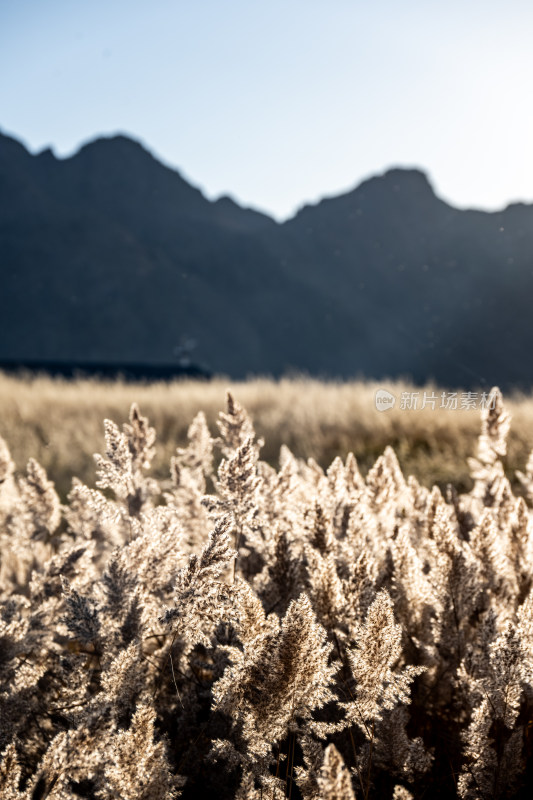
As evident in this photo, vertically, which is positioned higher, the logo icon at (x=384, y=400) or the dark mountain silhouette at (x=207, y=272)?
the dark mountain silhouette at (x=207, y=272)

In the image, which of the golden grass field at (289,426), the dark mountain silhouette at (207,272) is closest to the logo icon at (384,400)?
the golden grass field at (289,426)

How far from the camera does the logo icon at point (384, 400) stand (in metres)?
9.17

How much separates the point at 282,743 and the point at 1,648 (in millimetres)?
547

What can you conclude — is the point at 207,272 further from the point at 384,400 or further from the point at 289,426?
the point at 289,426

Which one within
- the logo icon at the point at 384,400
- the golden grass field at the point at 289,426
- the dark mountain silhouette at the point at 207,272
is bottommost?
the golden grass field at the point at 289,426

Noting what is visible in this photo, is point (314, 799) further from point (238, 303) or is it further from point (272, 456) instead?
point (238, 303)

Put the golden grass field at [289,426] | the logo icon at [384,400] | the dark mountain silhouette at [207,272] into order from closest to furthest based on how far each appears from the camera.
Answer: the golden grass field at [289,426]
the logo icon at [384,400]
the dark mountain silhouette at [207,272]

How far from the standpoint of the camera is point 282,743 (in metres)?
1.13

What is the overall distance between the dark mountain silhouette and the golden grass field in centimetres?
11732

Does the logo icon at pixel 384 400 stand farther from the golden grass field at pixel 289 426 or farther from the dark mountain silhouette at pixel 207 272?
the dark mountain silhouette at pixel 207 272

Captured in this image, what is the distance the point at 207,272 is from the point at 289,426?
152m

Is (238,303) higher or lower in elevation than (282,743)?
higher

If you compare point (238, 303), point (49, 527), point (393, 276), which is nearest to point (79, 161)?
point (238, 303)

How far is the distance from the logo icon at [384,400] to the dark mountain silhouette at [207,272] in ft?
386
